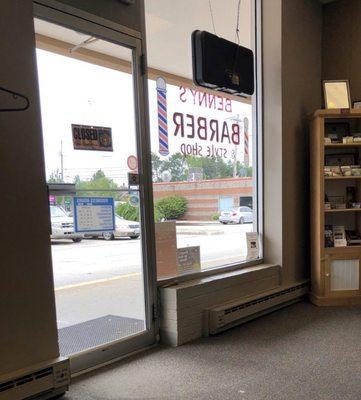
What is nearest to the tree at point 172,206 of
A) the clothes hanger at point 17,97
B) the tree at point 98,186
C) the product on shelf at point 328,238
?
the tree at point 98,186

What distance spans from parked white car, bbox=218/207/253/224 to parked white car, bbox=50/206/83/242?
1.61 meters

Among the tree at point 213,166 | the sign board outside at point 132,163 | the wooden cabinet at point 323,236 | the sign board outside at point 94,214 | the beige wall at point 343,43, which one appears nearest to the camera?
the sign board outside at point 94,214

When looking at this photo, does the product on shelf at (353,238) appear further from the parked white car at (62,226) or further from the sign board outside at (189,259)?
the parked white car at (62,226)

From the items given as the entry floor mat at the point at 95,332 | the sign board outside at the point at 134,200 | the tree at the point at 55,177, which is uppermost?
the tree at the point at 55,177

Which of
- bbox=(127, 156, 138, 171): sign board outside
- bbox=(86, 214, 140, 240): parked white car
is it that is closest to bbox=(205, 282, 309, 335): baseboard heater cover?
bbox=(86, 214, 140, 240): parked white car

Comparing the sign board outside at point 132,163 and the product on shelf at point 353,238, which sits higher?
the sign board outside at point 132,163

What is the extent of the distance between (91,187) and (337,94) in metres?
2.77

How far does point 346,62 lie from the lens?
4125 mm

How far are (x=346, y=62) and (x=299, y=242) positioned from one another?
2039 millimetres

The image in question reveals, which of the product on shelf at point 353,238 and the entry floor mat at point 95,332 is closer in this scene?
the entry floor mat at point 95,332

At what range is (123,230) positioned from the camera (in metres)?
2.71

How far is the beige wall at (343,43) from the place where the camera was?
13.3 ft

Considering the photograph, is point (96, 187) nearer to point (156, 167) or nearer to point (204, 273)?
point (156, 167)

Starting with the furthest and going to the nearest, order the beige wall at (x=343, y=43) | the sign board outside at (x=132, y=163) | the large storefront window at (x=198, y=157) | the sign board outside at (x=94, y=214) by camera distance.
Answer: the beige wall at (x=343, y=43)
the large storefront window at (x=198, y=157)
the sign board outside at (x=132, y=163)
the sign board outside at (x=94, y=214)
